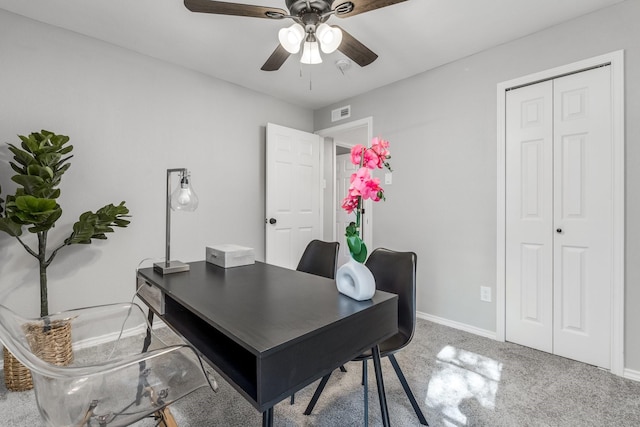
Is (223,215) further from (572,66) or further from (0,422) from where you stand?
(572,66)

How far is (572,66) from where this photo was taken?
2.16 metres

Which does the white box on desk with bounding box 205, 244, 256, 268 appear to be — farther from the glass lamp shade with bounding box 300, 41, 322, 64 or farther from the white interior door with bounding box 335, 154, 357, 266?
the white interior door with bounding box 335, 154, 357, 266

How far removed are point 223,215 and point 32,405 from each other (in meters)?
1.96

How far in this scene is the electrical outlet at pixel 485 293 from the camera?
257cm

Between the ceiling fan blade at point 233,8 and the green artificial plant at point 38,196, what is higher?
the ceiling fan blade at point 233,8

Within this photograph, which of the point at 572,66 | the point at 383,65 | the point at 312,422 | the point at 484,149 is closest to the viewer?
the point at 312,422

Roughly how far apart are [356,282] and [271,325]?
1.25ft

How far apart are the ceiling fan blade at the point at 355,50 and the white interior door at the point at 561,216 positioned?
4.48 feet

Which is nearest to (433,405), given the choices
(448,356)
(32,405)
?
(448,356)

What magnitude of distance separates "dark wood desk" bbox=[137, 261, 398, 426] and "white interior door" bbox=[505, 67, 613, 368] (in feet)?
6.03

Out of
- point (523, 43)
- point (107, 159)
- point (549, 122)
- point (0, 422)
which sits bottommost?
point (0, 422)

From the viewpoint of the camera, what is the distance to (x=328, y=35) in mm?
1609

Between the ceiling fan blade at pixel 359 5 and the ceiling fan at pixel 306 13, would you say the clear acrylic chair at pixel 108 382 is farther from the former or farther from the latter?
the ceiling fan blade at pixel 359 5

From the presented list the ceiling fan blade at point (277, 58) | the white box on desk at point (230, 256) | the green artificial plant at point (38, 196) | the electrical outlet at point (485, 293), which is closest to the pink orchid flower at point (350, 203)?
the white box on desk at point (230, 256)
